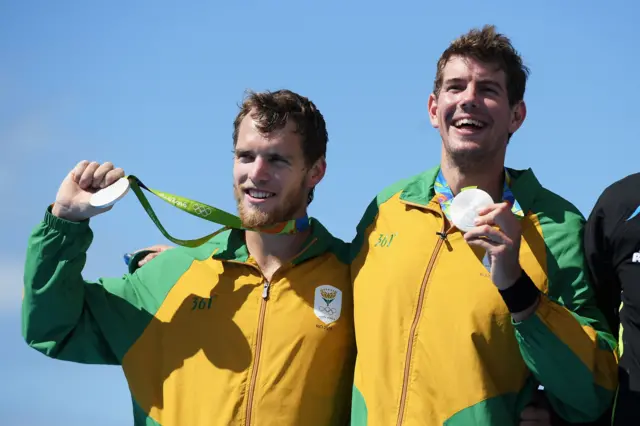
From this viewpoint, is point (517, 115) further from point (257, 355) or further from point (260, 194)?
point (257, 355)

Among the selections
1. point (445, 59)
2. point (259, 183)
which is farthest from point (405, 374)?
point (445, 59)

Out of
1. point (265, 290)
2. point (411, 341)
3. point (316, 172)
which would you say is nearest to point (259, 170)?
point (316, 172)

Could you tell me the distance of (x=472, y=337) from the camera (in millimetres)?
6605

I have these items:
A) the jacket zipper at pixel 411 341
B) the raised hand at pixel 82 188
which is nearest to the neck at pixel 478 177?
the jacket zipper at pixel 411 341

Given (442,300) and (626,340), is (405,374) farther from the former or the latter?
(626,340)

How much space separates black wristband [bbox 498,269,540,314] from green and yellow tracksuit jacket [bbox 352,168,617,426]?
0.41 ft

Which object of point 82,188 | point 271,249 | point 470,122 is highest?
point 82,188

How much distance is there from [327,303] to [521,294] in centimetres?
171

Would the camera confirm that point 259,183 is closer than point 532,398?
No

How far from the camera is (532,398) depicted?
6746mm

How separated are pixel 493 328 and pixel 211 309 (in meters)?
2.24

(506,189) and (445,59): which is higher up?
(445,59)

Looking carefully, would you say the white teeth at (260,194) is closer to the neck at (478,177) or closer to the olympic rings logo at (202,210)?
the olympic rings logo at (202,210)

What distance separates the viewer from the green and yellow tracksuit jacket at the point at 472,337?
21.1 ft
